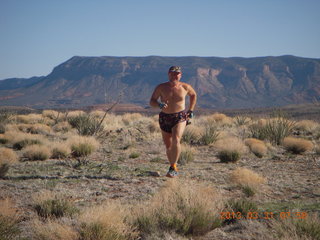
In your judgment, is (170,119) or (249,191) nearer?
(249,191)

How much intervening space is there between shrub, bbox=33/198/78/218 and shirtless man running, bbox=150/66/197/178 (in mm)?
A: 2719

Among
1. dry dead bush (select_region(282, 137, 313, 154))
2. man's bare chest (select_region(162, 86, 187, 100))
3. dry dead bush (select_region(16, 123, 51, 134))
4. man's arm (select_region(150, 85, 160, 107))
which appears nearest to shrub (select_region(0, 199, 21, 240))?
man's arm (select_region(150, 85, 160, 107))

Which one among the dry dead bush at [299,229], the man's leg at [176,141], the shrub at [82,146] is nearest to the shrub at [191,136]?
the shrub at [82,146]

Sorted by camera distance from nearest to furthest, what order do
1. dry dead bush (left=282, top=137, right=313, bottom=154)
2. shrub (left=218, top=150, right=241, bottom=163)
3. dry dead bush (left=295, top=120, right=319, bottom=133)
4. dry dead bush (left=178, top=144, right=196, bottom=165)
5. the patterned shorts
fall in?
the patterned shorts < dry dead bush (left=178, top=144, right=196, bottom=165) < shrub (left=218, top=150, right=241, bottom=163) < dry dead bush (left=282, top=137, right=313, bottom=154) < dry dead bush (left=295, top=120, right=319, bottom=133)

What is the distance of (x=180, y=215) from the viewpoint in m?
4.28

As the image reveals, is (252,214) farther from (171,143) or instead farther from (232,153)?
(232,153)

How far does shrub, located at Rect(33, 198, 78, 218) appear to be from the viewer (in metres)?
4.78

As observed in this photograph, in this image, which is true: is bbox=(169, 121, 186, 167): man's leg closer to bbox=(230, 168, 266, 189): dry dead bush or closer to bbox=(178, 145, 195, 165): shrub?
bbox=(230, 168, 266, 189): dry dead bush

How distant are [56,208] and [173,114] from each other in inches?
127

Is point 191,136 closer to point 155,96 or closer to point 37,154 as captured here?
point 37,154

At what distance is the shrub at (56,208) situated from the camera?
4.78 meters

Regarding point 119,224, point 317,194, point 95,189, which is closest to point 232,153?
point 317,194

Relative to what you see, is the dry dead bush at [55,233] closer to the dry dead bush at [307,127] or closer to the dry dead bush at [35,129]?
the dry dead bush at [35,129]

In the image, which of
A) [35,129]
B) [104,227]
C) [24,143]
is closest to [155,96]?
[104,227]
